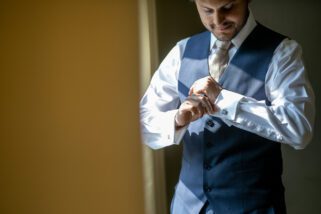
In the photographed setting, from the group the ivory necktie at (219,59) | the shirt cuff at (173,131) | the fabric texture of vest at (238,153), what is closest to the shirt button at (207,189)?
the fabric texture of vest at (238,153)

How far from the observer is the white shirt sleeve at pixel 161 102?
757mm

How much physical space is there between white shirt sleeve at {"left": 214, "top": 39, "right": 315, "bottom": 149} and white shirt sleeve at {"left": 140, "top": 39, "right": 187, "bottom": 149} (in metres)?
0.12

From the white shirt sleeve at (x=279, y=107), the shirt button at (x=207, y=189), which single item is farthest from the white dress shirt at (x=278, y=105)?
the shirt button at (x=207, y=189)

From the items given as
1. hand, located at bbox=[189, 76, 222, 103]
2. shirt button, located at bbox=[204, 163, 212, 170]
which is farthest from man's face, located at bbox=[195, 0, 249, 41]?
shirt button, located at bbox=[204, 163, 212, 170]

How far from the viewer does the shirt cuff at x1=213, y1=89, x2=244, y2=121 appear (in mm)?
671

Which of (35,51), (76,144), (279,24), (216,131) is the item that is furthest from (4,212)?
(279,24)

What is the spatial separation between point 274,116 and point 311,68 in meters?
0.18

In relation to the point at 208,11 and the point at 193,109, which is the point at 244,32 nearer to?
the point at 208,11

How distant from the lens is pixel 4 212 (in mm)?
669

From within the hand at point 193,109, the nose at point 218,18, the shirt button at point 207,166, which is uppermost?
the nose at point 218,18

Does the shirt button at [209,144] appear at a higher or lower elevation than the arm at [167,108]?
lower

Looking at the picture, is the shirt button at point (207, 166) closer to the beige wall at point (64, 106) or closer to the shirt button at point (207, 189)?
the shirt button at point (207, 189)

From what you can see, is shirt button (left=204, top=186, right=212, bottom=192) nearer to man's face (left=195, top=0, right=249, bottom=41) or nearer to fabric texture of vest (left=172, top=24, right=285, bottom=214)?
fabric texture of vest (left=172, top=24, right=285, bottom=214)

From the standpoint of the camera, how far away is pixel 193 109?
2.29 ft
